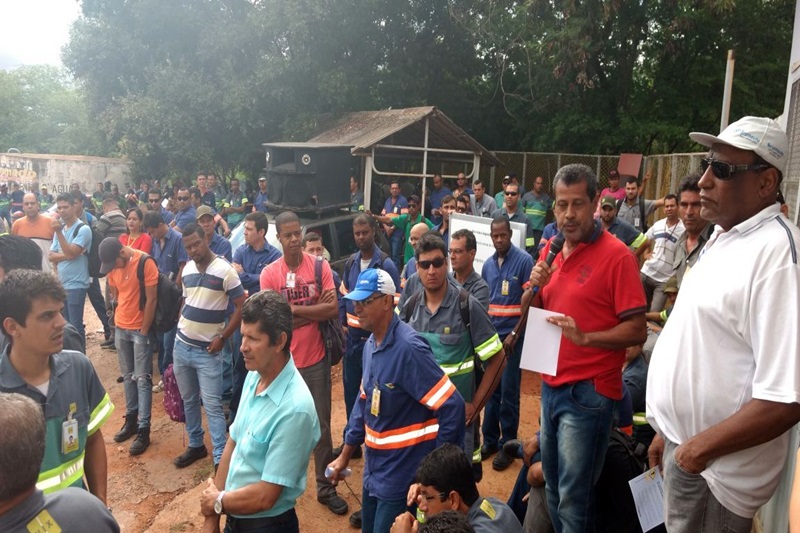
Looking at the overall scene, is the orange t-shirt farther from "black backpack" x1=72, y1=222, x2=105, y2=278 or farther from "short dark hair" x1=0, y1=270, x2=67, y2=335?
"short dark hair" x1=0, y1=270, x2=67, y2=335

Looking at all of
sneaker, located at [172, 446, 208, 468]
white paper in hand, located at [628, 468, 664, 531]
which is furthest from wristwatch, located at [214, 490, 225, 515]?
sneaker, located at [172, 446, 208, 468]

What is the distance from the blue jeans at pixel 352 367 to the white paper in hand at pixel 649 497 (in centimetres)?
309

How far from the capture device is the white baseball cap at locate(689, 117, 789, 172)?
85.7 inches

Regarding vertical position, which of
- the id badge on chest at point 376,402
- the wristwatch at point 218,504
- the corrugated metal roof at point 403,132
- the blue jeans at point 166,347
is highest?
the corrugated metal roof at point 403,132

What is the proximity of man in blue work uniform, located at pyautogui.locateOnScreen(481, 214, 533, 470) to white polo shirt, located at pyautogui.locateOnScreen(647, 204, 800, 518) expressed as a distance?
330 cm

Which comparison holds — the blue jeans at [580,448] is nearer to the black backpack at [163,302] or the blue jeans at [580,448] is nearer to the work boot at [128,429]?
the black backpack at [163,302]

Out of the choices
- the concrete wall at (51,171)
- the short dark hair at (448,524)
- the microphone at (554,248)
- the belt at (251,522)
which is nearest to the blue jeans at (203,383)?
the belt at (251,522)

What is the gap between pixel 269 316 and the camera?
2.95m

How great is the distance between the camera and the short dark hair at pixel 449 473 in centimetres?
269

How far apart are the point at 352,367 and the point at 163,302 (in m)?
2.29

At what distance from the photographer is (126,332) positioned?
20.7 ft

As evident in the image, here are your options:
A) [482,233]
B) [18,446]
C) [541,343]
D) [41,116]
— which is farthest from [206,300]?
[41,116]

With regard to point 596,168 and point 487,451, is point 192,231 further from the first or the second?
point 596,168

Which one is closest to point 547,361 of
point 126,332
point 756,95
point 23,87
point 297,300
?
point 297,300
